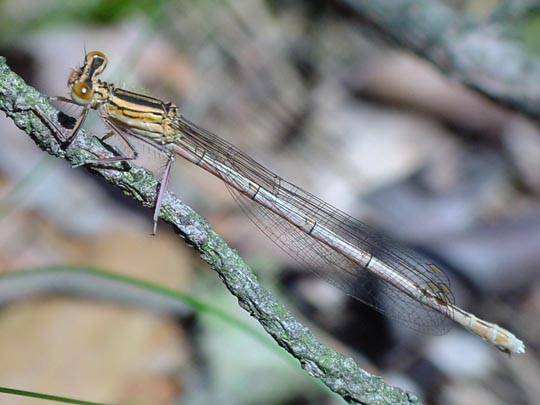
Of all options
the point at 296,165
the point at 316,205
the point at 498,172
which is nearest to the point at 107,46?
the point at 296,165

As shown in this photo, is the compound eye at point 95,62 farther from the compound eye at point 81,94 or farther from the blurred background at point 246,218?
the blurred background at point 246,218

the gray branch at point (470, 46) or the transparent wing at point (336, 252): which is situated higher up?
the gray branch at point (470, 46)

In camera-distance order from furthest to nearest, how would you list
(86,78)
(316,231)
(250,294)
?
(316,231)
(86,78)
(250,294)

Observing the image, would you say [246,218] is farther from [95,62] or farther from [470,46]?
[95,62]

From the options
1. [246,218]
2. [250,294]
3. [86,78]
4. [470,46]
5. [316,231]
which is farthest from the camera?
[246,218]

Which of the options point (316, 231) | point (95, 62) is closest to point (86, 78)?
point (95, 62)

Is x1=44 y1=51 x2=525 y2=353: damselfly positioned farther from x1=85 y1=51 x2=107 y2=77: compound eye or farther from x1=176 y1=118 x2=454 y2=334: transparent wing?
x1=85 y1=51 x2=107 y2=77: compound eye

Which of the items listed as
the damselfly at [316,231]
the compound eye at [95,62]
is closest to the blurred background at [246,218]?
the damselfly at [316,231]
